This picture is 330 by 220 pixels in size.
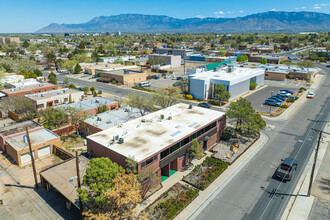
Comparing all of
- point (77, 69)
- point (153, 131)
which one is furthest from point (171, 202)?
point (77, 69)

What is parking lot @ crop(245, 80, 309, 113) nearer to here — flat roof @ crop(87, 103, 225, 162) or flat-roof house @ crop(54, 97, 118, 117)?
flat roof @ crop(87, 103, 225, 162)

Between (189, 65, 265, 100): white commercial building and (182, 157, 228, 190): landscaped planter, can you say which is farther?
(189, 65, 265, 100): white commercial building

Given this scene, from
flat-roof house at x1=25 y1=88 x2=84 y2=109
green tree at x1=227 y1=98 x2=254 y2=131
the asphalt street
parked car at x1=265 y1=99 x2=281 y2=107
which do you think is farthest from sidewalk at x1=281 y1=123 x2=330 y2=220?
flat-roof house at x1=25 y1=88 x2=84 y2=109

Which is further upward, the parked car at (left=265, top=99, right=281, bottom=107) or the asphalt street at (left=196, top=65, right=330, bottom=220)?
the parked car at (left=265, top=99, right=281, bottom=107)

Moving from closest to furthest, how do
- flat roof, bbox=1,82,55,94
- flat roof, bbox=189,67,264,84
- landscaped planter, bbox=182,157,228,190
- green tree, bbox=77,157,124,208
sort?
1. green tree, bbox=77,157,124,208
2. landscaped planter, bbox=182,157,228,190
3. flat roof, bbox=1,82,55,94
4. flat roof, bbox=189,67,264,84

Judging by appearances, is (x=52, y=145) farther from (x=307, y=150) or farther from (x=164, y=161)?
(x=307, y=150)
